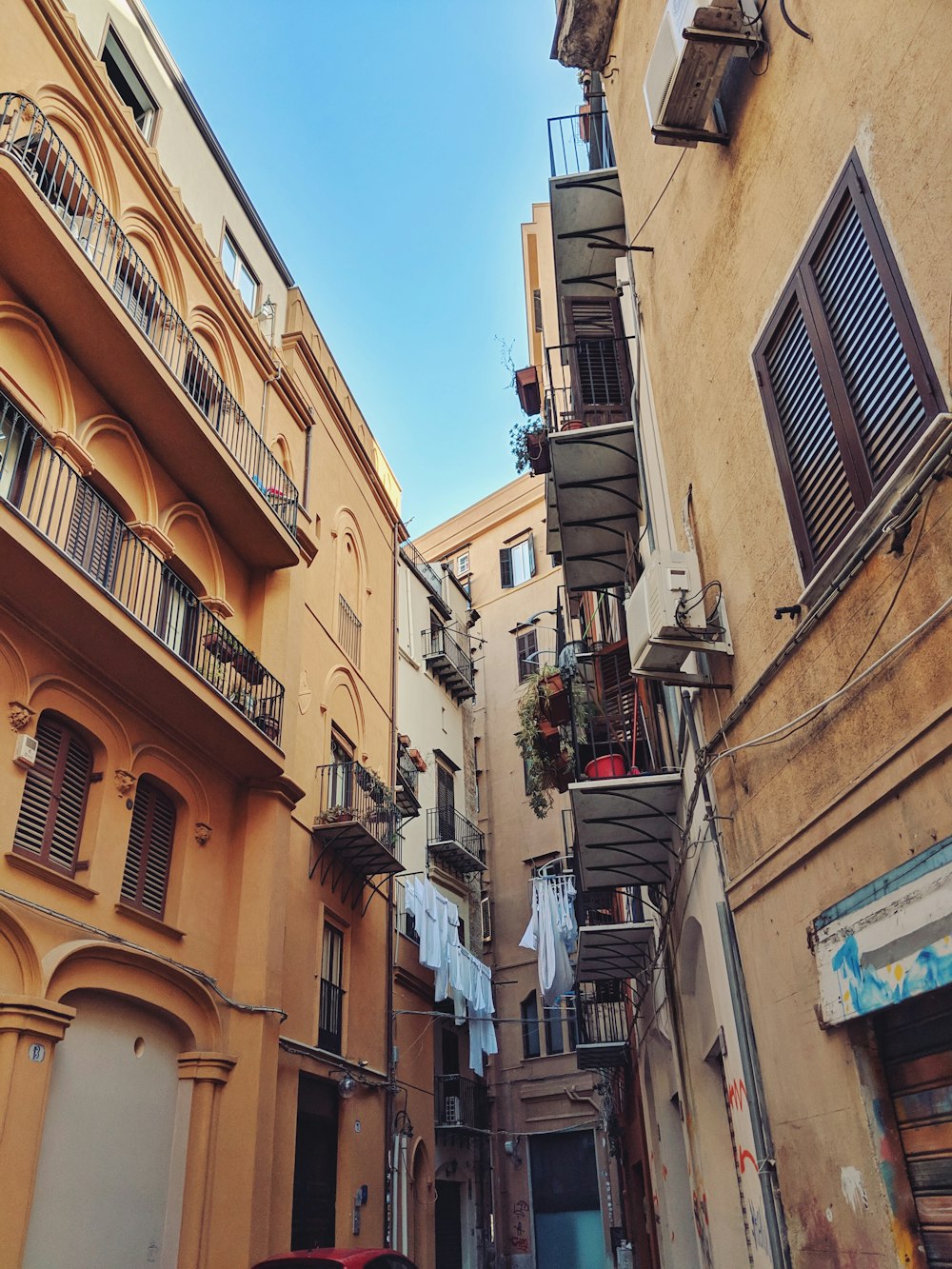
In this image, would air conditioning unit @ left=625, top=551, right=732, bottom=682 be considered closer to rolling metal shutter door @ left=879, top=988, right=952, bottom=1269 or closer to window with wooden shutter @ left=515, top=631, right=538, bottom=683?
rolling metal shutter door @ left=879, top=988, right=952, bottom=1269

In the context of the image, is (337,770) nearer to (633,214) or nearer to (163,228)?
(163,228)

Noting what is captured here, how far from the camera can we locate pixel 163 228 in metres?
14.0

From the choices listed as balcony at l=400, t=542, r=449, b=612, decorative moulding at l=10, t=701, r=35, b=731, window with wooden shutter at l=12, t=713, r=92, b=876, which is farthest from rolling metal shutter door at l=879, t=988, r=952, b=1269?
balcony at l=400, t=542, r=449, b=612

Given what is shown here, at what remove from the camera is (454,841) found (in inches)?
992

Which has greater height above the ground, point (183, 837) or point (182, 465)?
point (182, 465)

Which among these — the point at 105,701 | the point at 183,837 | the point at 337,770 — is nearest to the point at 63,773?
the point at 105,701

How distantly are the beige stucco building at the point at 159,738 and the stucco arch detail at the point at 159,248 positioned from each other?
0.13ft

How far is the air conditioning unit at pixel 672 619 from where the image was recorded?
7004 mm

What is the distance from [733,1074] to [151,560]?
903 cm

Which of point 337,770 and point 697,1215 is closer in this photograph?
point 697,1215

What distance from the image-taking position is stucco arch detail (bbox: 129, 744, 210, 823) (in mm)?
11766

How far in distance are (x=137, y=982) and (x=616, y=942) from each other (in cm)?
649

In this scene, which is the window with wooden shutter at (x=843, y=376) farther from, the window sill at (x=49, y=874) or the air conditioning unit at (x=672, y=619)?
the window sill at (x=49, y=874)

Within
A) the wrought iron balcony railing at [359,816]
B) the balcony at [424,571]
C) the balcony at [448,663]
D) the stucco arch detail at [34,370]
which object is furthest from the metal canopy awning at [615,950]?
the balcony at [424,571]
